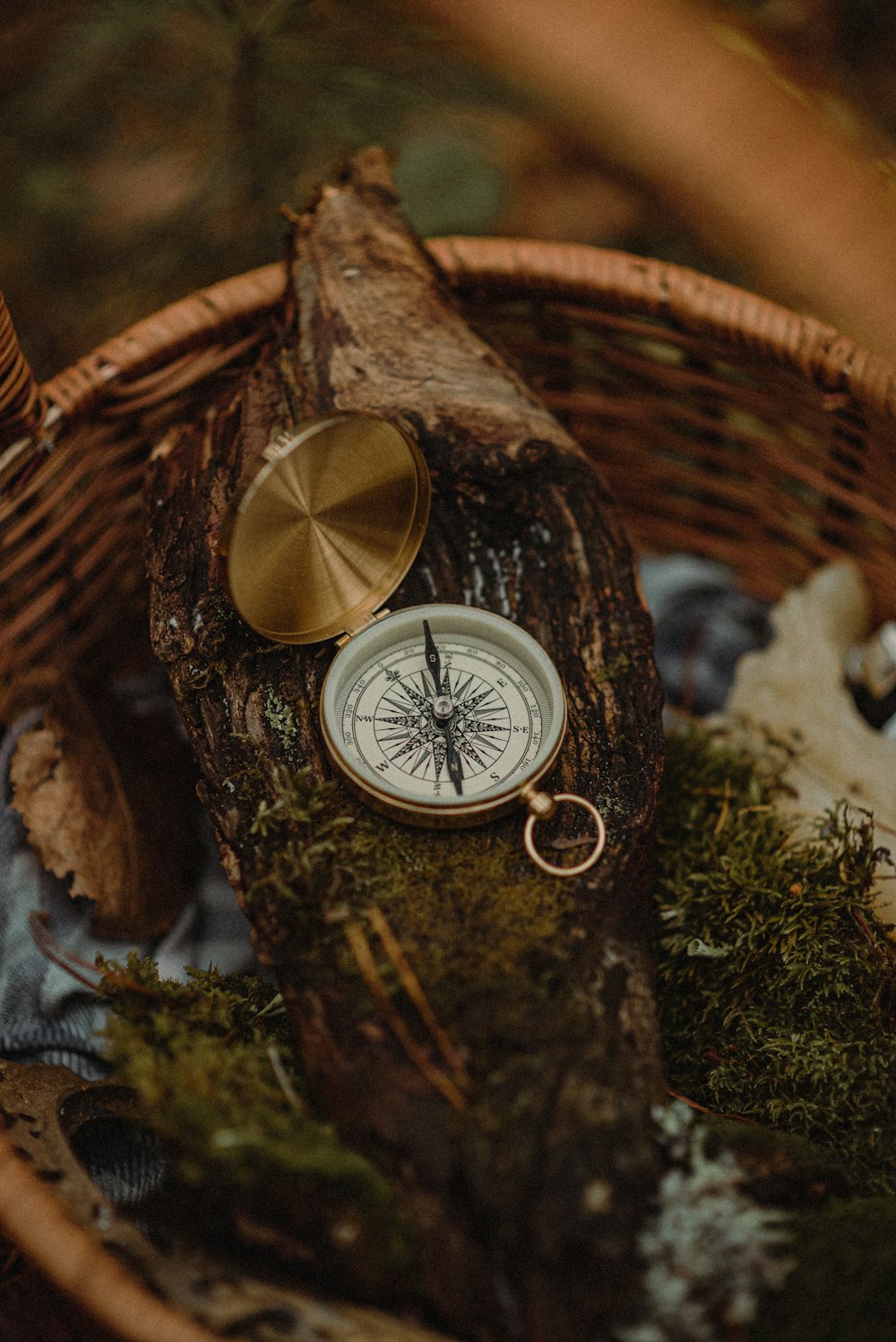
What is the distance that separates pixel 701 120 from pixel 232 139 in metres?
3.32

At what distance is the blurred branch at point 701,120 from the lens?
620 mm

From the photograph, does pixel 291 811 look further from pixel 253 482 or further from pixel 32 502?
pixel 32 502

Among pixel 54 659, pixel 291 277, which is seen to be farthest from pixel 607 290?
pixel 54 659

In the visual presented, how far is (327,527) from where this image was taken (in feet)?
6.73

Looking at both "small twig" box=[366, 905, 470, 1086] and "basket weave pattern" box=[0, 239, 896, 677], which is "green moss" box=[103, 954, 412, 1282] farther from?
"basket weave pattern" box=[0, 239, 896, 677]

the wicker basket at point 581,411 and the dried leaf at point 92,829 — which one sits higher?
the wicker basket at point 581,411

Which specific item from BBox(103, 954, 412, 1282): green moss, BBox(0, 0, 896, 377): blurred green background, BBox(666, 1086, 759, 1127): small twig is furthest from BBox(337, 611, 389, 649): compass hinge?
BBox(0, 0, 896, 377): blurred green background

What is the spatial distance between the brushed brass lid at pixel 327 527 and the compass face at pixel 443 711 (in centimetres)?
12

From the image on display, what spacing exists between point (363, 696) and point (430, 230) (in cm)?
237

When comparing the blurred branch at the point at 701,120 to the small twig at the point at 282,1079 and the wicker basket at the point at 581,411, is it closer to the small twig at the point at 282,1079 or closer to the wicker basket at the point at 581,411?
the small twig at the point at 282,1079

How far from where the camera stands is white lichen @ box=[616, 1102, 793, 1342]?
4.75 feet

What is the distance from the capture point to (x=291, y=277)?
96.8 inches

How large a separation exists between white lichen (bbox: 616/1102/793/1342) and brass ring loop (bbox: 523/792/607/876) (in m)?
0.45

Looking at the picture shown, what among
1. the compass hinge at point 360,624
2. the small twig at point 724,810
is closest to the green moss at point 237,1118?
the compass hinge at point 360,624
